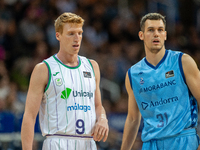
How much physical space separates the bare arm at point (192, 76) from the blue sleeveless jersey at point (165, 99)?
0.07m

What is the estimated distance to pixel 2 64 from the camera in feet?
32.4

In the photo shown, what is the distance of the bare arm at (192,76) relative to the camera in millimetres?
4762

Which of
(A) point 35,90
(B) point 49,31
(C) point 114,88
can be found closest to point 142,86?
(A) point 35,90

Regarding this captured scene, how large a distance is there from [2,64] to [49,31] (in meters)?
1.85

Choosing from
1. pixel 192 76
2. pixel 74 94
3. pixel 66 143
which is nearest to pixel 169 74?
pixel 192 76

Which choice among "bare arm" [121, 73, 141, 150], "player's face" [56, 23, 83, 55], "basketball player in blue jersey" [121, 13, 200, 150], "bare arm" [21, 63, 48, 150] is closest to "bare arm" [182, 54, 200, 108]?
"basketball player in blue jersey" [121, 13, 200, 150]

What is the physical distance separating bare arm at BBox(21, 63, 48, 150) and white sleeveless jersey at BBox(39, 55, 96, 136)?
99mm

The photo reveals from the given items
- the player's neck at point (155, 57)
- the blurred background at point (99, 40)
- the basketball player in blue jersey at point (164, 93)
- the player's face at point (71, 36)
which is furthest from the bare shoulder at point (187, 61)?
the blurred background at point (99, 40)

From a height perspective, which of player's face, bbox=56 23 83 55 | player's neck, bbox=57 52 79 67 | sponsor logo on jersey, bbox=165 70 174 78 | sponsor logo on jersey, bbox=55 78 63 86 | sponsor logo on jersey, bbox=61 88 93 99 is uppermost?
player's face, bbox=56 23 83 55

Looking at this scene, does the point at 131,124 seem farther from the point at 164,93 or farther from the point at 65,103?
the point at 65,103

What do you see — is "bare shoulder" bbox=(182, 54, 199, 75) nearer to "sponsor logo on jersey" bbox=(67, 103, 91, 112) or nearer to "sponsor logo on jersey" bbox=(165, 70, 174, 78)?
"sponsor logo on jersey" bbox=(165, 70, 174, 78)

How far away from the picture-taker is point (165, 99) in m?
4.92

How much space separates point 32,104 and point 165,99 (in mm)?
1696

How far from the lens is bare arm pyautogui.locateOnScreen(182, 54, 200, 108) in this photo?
476 cm
